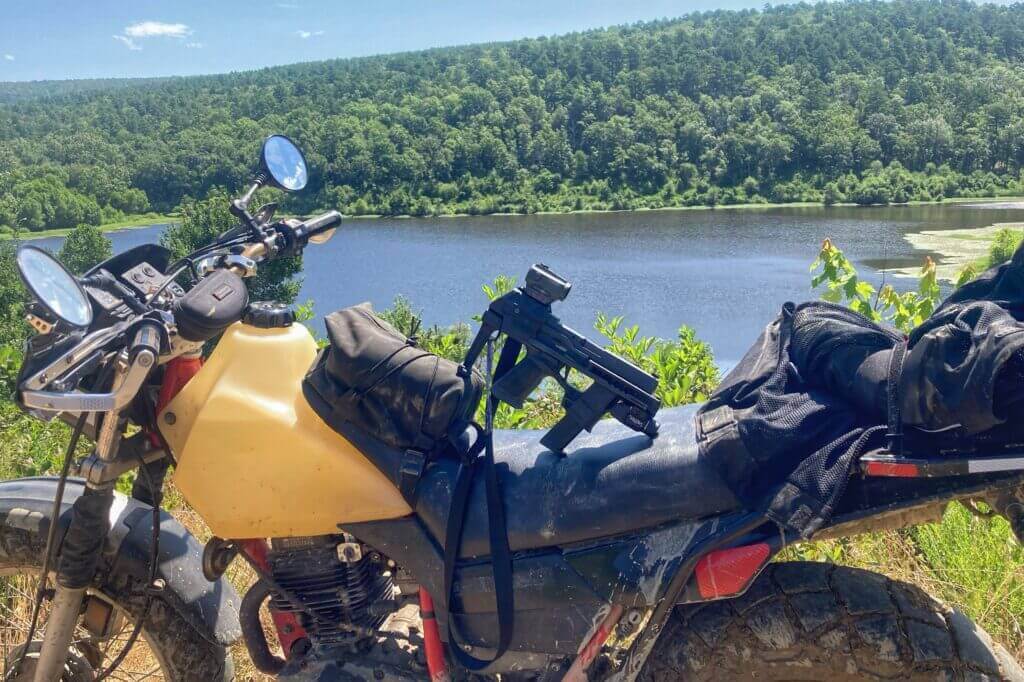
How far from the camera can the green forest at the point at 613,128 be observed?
20.9 m

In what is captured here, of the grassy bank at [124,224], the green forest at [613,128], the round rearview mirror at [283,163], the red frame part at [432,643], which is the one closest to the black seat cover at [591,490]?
the red frame part at [432,643]

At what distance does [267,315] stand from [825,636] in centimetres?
150

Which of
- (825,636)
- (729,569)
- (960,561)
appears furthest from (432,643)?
(960,561)

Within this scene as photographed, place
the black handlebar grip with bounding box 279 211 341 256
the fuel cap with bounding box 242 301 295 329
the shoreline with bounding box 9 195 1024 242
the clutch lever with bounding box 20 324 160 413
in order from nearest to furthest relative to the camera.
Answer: the clutch lever with bounding box 20 324 160 413 < the fuel cap with bounding box 242 301 295 329 < the black handlebar grip with bounding box 279 211 341 256 < the shoreline with bounding box 9 195 1024 242

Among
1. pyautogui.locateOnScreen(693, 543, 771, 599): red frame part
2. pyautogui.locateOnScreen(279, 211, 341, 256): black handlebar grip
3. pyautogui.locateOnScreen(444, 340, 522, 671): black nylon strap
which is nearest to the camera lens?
pyautogui.locateOnScreen(693, 543, 771, 599): red frame part

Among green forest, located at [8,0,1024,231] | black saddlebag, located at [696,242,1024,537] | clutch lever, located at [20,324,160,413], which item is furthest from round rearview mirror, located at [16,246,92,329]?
green forest, located at [8,0,1024,231]

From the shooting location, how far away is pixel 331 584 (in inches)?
84.4

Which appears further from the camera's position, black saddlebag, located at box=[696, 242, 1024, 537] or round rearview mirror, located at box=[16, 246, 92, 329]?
round rearview mirror, located at box=[16, 246, 92, 329]

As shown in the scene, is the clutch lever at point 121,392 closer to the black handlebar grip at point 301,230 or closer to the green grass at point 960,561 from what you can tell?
the black handlebar grip at point 301,230

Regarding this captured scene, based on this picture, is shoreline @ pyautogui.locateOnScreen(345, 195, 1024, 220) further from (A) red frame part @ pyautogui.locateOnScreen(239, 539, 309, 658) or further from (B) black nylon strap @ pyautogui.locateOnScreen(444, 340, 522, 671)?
(A) red frame part @ pyautogui.locateOnScreen(239, 539, 309, 658)

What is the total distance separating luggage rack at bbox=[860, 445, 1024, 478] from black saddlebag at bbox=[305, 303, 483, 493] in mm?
933

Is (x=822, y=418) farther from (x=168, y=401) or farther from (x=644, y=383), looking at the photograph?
(x=168, y=401)

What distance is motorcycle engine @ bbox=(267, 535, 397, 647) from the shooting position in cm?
214

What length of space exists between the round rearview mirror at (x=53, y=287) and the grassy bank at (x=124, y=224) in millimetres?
18532
